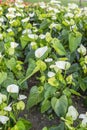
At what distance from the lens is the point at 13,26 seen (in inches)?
154

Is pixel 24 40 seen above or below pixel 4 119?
above

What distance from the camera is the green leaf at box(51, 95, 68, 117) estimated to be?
2.56 meters

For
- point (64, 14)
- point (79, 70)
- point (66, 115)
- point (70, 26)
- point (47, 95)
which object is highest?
point (64, 14)

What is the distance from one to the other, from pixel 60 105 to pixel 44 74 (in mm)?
406

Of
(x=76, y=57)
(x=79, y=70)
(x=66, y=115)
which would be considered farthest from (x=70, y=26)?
Result: (x=66, y=115)

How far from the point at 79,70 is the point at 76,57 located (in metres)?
0.26

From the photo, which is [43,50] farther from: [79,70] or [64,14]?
[64,14]

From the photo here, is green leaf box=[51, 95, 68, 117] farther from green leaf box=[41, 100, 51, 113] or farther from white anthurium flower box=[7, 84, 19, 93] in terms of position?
white anthurium flower box=[7, 84, 19, 93]

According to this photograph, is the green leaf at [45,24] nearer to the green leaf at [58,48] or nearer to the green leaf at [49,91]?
the green leaf at [58,48]

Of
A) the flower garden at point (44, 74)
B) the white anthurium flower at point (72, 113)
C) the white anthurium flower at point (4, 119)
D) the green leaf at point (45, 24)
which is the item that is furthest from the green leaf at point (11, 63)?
the green leaf at point (45, 24)

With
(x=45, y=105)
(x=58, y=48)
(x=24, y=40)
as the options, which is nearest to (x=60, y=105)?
(x=45, y=105)

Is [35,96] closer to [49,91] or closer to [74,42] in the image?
[49,91]

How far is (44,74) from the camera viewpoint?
2918 millimetres

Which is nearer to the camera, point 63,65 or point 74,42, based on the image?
point 63,65
